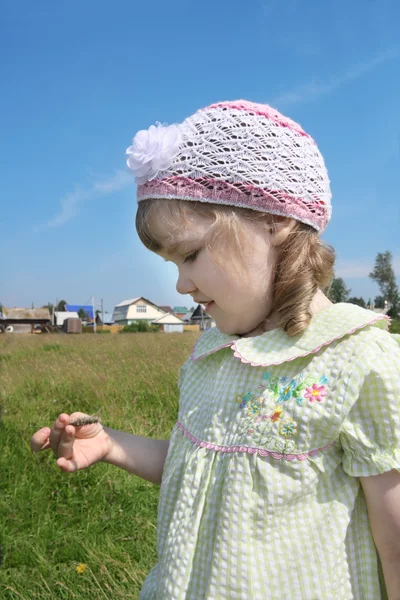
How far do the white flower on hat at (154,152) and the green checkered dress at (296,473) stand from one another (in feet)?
1.75

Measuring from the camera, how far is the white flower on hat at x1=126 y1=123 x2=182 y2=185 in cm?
136

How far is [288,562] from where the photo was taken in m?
1.14

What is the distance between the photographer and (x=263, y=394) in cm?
125

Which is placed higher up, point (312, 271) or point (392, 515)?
point (312, 271)

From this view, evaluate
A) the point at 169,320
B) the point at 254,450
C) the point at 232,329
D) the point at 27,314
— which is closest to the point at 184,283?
the point at 232,329

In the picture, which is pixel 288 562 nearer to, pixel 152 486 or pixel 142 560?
pixel 142 560

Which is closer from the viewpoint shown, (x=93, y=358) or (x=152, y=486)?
(x=152, y=486)

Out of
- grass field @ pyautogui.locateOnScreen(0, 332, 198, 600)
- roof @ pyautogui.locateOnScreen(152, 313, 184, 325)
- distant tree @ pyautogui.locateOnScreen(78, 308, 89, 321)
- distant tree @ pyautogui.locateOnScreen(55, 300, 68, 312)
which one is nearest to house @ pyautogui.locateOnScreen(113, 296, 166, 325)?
roof @ pyautogui.locateOnScreen(152, 313, 184, 325)

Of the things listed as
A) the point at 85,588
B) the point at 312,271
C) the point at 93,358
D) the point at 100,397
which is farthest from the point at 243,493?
the point at 93,358

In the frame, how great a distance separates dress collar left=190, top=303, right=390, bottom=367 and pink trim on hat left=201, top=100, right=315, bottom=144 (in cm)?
47

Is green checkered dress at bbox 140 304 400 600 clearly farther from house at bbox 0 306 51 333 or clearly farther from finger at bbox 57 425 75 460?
house at bbox 0 306 51 333

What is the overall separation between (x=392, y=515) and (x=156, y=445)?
71cm

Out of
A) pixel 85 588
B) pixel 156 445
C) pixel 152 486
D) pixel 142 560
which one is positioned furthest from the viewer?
pixel 152 486

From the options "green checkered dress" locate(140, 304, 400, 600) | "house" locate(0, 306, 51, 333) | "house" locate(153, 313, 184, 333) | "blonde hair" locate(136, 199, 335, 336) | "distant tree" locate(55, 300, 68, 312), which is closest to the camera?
"green checkered dress" locate(140, 304, 400, 600)
